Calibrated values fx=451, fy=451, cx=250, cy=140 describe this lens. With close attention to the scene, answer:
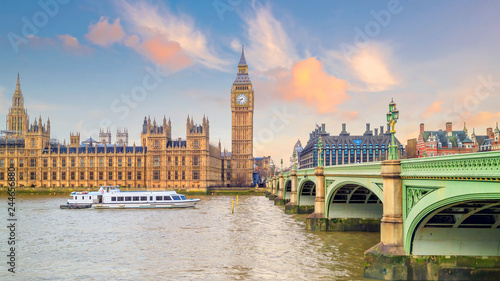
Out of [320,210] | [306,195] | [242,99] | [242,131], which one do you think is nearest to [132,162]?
[242,131]

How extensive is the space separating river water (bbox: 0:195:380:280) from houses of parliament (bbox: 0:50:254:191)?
A: 7114cm

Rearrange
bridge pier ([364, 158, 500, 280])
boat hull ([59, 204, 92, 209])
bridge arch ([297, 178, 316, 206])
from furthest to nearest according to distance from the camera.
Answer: boat hull ([59, 204, 92, 209]) < bridge arch ([297, 178, 316, 206]) < bridge pier ([364, 158, 500, 280])

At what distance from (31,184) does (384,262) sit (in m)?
128

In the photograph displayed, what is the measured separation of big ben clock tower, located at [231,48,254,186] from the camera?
141625 mm

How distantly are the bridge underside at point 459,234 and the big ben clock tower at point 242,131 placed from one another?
392 ft

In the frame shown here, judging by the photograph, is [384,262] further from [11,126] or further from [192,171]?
[11,126]

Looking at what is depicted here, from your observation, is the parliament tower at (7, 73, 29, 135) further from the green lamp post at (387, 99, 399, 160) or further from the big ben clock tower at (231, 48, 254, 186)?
the green lamp post at (387, 99, 399, 160)

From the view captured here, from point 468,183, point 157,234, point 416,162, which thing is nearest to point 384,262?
point 416,162

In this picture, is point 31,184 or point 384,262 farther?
point 31,184

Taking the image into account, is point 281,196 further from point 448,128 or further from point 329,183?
point 448,128

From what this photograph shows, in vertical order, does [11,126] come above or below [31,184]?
above

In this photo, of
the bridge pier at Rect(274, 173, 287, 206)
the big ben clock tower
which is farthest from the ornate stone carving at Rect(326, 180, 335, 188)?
the big ben clock tower

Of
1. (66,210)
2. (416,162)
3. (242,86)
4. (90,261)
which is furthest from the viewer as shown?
(242,86)

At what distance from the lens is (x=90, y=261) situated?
28969 millimetres
